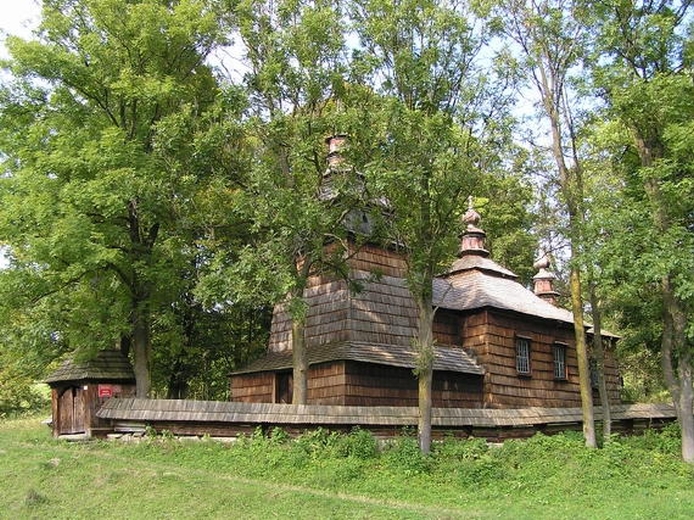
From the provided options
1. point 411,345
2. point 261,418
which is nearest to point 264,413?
point 261,418

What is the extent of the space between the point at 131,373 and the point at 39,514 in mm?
8298

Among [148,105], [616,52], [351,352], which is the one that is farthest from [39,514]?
[616,52]

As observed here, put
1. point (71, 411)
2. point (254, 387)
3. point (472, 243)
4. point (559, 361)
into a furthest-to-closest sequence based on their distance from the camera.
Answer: point (472, 243) → point (559, 361) → point (254, 387) → point (71, 411)

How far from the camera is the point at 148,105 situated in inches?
794

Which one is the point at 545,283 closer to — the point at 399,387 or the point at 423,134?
the point at 399,387

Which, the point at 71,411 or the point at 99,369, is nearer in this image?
the point at 71,411

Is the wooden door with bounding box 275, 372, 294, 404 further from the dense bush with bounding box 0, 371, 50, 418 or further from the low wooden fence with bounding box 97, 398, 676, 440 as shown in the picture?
the dense bush with bounding box 0, 371, 50, 418

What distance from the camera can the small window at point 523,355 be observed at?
24.8 m

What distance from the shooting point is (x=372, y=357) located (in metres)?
20.0

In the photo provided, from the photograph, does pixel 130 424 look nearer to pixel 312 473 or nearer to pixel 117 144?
pixel 312 473

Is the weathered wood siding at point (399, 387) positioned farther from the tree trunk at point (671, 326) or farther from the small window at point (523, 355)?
the tree trunk at point (671, 326)

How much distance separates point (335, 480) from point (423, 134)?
7.84 meters

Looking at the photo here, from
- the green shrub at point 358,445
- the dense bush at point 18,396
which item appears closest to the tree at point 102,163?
the green shrub at point 358,445

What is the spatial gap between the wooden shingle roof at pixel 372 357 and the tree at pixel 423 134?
9.20 ft
